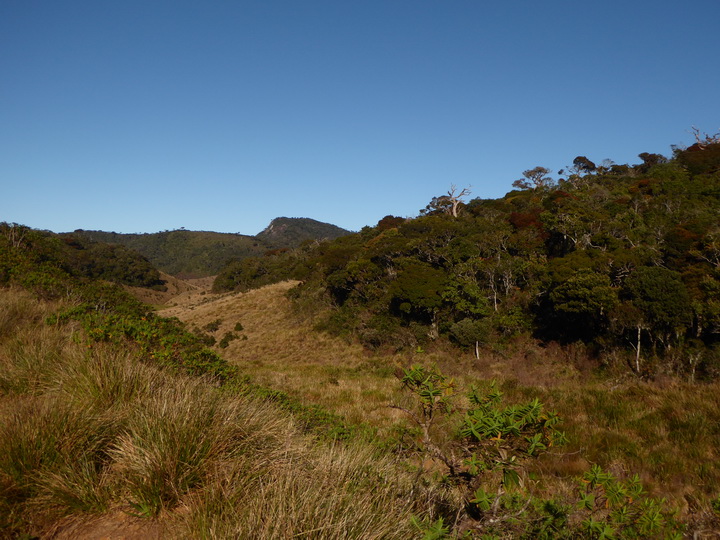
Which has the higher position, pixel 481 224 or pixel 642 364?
pixel 481 224

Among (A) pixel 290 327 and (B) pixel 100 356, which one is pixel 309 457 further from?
(A) pixel 290 327

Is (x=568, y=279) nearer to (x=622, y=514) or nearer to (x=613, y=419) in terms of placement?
(x=613, y=419)

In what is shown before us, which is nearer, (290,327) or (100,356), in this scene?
(100,356)

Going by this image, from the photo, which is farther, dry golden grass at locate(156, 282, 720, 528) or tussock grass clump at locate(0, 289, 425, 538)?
dry golden grass at locate(156, 282, 720, 528)

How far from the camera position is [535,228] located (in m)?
32.2

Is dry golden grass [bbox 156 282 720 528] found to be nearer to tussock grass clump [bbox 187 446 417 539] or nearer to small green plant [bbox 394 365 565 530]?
small green plant [bbox 394 365 565 530]

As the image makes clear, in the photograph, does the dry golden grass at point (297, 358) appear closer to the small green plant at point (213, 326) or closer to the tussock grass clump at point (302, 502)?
the small green plant at point (213, 326)

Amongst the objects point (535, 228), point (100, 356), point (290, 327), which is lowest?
point (290, 327)

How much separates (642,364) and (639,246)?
8.57 metres

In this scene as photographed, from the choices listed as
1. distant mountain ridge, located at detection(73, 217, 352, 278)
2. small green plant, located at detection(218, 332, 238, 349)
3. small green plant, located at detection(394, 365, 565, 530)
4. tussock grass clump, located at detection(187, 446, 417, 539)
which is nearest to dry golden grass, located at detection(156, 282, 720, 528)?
small green plant, located at detection(394, 365, 565, 530)

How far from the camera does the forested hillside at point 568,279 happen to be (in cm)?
1684

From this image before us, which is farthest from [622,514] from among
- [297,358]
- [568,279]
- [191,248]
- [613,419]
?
[191,248]

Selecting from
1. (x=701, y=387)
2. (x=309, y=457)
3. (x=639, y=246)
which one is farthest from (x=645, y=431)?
(x=639, y=246)

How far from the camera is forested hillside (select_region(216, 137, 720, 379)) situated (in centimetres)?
1684
